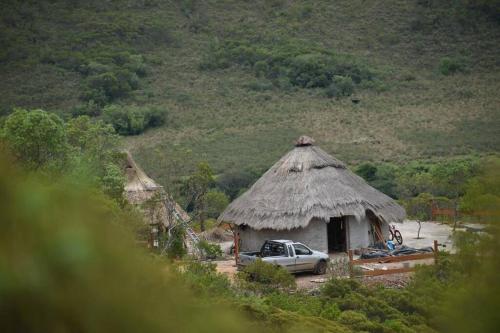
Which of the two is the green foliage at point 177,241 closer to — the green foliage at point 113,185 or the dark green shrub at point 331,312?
the green foliage at point 113,185

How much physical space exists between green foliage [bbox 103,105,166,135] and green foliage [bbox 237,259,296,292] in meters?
38.0

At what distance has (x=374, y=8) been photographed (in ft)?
261

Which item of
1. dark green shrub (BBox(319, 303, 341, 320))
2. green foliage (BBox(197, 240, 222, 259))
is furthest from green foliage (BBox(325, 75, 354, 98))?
dark green shrub (BBox(319, 303, 341, 320))

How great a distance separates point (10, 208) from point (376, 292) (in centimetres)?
1596

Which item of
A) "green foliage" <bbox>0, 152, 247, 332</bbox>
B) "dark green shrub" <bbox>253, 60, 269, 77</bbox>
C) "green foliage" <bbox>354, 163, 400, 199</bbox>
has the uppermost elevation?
"dark green shrub" <bbox>253, 60, 269, 77</bbox>

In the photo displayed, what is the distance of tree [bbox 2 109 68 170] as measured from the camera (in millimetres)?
18469

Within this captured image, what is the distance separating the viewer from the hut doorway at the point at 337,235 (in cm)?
2584

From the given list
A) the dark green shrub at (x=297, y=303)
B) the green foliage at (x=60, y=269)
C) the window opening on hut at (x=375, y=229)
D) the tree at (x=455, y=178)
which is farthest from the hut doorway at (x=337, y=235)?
the green foliage at (x=60, y=269)

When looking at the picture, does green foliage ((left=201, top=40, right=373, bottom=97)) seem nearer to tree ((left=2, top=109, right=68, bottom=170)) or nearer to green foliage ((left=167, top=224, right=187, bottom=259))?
green foliage ((left=167, top=224, right=187, bottom=259))

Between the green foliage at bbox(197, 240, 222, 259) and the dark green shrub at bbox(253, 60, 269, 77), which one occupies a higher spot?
the dark green shrub at bbox(253, 60, 269, 77)

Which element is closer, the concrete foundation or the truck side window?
the truck side window

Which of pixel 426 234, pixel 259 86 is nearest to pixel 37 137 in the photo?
pixel 426 234

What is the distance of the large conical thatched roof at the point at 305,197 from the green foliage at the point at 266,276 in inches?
196

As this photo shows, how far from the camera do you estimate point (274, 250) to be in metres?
A: 21.4
